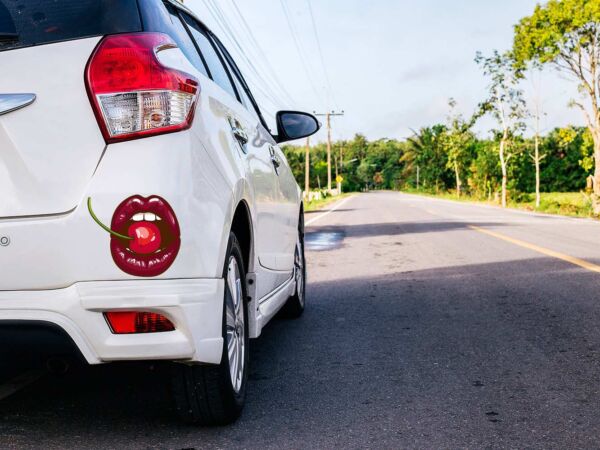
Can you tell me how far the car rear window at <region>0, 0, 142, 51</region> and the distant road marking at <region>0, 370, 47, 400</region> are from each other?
1.79 m

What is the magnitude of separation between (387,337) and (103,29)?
3.01 metres

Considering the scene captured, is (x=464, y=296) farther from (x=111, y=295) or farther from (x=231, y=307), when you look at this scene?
(x=111, y=295)

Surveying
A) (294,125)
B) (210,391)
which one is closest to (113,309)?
(210,391)

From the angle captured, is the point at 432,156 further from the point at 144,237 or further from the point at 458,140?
the point at 144,237

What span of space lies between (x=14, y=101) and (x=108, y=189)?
447 millimetres

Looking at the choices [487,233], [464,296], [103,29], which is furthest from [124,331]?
[487,233]

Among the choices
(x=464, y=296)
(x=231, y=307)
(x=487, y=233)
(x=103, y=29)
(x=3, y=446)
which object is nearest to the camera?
(x=103, y=29)

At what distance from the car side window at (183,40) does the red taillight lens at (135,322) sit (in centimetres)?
111

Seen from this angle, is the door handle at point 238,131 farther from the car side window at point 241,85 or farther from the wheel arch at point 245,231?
the car side window at point 241,85

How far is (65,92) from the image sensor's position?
8.34 ft

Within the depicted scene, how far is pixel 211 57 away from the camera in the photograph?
389 cm

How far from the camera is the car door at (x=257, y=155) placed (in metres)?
3.47

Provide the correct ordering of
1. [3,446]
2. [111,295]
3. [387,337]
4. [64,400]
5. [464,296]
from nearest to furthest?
1. [111,295]
2. [3,446]
3. [64,400]
4. [387,337]
5. [464,296]

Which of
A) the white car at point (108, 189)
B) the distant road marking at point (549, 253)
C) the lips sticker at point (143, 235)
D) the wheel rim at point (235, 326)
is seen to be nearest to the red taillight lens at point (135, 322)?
the white car at point (108, 189)
